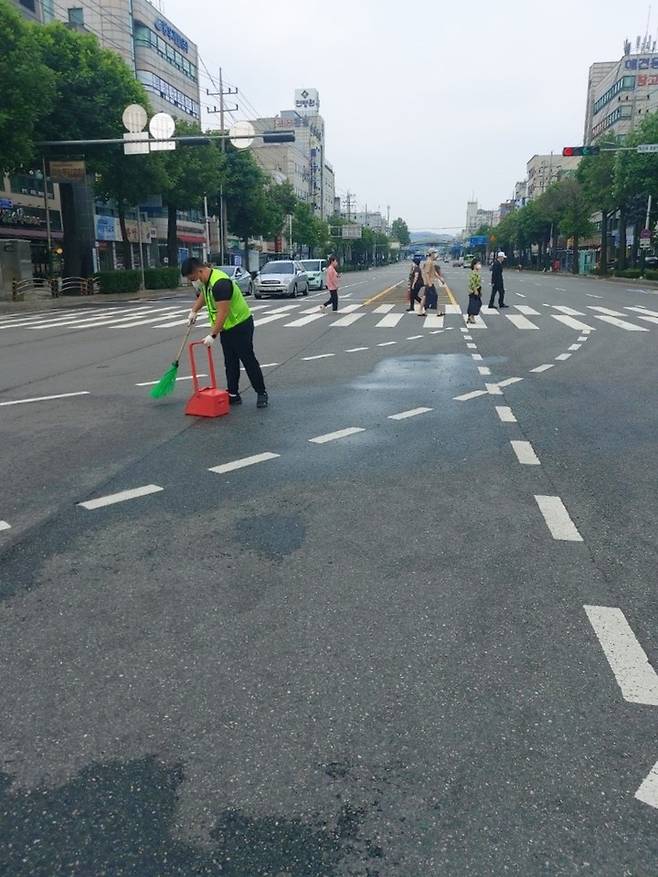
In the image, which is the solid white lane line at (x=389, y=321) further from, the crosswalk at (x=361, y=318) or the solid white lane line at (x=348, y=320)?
the solid white lane line at (x=348, y=320)

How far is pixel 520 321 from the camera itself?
19.7 metres

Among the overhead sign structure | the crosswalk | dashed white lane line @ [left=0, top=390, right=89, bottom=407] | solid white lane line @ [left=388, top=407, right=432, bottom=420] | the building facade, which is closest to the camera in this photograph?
solid white lane line @ [left=388, top=407, right=432, bottom=420]

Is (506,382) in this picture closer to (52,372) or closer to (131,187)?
(52,372)

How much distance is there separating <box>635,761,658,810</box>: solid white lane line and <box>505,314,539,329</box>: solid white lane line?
16647mm

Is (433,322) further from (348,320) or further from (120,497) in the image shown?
(120,497)

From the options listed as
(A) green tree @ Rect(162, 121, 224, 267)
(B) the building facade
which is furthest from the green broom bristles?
(B) the building facade

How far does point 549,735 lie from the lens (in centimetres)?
254

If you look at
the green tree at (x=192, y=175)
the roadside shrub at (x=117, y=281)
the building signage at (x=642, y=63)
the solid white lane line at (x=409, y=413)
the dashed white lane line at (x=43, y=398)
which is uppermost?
the building signage at (x=642, y=63)

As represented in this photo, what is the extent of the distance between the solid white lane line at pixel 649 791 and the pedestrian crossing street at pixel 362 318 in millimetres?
15827

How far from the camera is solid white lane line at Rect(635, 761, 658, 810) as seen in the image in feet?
7.29

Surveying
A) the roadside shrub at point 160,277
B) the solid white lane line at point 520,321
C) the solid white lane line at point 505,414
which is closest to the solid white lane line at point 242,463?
the solid white lane line at point 505,414

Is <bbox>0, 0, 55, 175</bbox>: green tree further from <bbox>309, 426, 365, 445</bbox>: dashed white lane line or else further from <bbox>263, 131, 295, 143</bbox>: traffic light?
<bbox>309, 426, 365, 445</bbox>: dashed white lane line

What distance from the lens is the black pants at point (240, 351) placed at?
796cm

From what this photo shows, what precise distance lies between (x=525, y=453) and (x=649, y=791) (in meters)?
4.18
